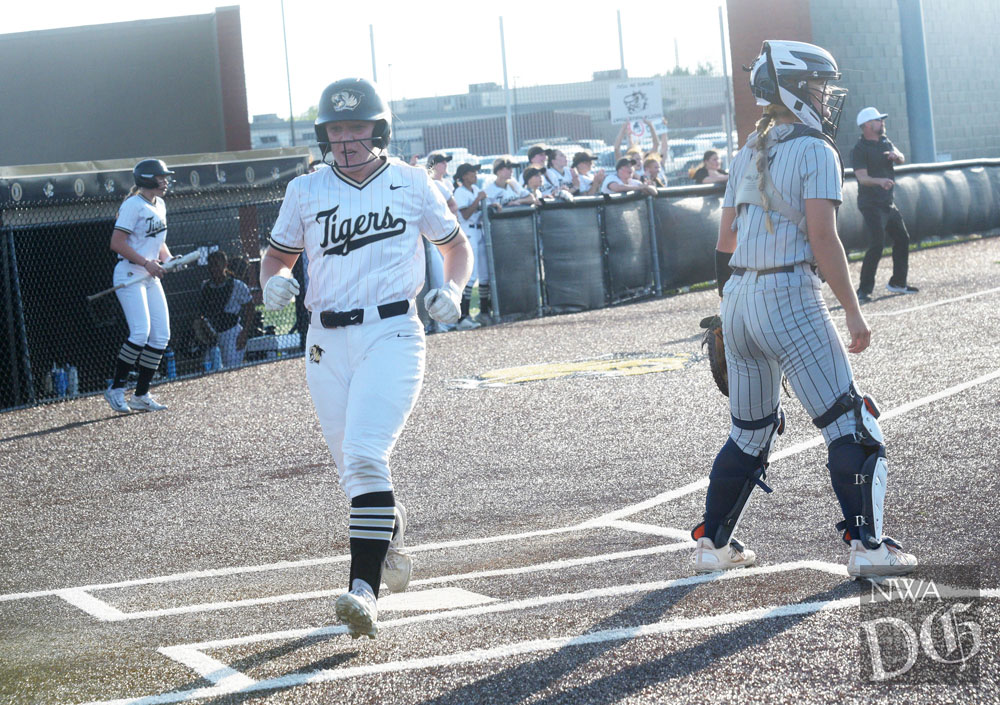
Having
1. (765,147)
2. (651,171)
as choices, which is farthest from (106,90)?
(765,147)

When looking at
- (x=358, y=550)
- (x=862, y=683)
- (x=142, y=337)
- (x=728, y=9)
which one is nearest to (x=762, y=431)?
(x=862, y=683)

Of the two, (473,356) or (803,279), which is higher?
(803,279)

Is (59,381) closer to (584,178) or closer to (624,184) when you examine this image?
(624,184)

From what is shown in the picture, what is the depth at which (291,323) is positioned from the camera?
16.4 meters

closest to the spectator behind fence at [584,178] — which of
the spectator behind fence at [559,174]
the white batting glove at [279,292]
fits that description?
the spectator behind fence at [559,174]

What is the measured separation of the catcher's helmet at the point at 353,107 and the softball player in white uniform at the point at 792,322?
56.7 inches

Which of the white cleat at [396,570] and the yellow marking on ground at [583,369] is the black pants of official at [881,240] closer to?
the yellow marking on ground at [583,369]

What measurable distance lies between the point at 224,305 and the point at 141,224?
3192 millimetres

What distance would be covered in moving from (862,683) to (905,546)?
161 centimetres

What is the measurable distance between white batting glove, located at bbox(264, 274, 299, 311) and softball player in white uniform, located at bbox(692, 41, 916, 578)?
1715 mm

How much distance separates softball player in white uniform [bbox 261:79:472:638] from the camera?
4527 mm

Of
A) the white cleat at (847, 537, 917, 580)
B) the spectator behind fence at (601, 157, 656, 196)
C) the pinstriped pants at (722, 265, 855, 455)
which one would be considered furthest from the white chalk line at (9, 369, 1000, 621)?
the spectator behind fence at (601, 157, 656, 196)

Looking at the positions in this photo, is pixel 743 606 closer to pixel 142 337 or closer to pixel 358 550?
pixel 358 550

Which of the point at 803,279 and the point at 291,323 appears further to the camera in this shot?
the point at 291,323
